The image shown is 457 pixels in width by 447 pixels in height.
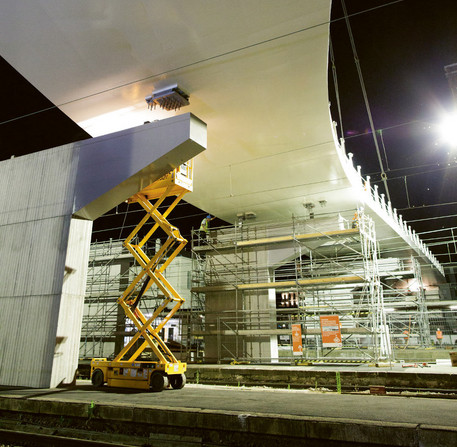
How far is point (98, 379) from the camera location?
31.0 feet

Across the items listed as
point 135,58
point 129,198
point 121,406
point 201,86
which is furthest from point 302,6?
point 121,406

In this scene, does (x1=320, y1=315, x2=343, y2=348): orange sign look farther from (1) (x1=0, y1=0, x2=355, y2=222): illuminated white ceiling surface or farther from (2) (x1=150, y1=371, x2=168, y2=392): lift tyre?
(2) (x1=150, y1=371, x2=168, y2=392): lift tyre

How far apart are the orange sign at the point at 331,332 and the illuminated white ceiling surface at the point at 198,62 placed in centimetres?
570

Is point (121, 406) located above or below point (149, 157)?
below

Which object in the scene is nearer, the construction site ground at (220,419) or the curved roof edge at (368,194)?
the construction site ground at (220,419)

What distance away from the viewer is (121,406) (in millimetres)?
6168

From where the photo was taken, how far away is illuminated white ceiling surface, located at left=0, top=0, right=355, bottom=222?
25.1 ft

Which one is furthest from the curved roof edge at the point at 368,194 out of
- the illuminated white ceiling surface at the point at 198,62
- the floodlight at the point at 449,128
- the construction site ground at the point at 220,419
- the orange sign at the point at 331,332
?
the construction site ground at the point at 220,419

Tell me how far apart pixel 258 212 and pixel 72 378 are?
11616 millimetres

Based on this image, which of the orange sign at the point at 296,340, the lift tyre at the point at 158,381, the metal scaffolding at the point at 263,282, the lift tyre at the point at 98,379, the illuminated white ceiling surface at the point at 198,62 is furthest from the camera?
the metal scaffolding at the point at 263,282

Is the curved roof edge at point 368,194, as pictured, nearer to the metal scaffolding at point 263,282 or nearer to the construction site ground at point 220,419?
the metal scaffolding at point 263,282

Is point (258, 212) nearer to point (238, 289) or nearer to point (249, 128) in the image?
point (238, 289)

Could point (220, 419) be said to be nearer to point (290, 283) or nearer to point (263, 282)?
point (290, 283)

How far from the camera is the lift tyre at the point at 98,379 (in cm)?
941
